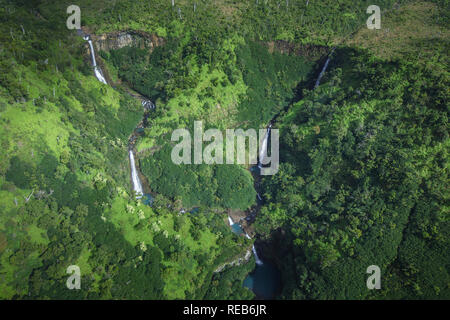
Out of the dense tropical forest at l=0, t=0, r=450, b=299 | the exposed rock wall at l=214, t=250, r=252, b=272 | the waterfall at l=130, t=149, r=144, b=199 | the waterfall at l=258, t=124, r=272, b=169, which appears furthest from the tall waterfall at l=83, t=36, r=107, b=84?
the exposed rock wall at l=214, t=250, r=252, b=272

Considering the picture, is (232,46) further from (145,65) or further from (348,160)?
(348,160)

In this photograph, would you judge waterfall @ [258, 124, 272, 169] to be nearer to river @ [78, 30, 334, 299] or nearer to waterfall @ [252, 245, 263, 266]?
river @ [78, 30, 334, 299]

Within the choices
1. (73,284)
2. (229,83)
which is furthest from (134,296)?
(229,83)

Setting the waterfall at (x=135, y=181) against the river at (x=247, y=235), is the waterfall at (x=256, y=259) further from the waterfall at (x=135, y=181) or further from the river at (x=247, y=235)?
the waterfall at (x=135, y=181)

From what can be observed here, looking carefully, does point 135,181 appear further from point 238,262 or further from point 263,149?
point 263,149

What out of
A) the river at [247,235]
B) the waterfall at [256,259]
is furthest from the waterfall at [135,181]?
the waterfall at [256,259]

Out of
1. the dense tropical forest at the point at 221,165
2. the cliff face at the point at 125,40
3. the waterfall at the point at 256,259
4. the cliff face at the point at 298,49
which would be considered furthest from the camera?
the cliff face at the point at 298,49

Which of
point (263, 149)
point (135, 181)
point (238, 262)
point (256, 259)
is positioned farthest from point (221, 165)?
point (238, 262)
